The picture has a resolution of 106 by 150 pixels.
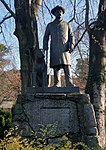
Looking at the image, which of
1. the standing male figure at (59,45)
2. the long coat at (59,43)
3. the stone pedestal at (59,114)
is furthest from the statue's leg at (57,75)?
the stone pedestal at (59,114)

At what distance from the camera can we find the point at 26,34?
12.0 meters

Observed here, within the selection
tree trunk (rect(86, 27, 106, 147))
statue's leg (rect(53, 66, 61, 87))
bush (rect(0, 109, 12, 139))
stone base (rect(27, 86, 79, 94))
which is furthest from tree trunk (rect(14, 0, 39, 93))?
stone base (rect(27, 86, 79, 94))

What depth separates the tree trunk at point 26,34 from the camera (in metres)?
11.7

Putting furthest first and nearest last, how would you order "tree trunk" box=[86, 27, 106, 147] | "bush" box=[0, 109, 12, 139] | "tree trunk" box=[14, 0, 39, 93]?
"bush" box=[0, 109, 12, 139] < "tree trunk" box=[14, 0, 39, 93] < "tree trunk" box=[86, 27, 106, 147]

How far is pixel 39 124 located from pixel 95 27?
5.40 meters

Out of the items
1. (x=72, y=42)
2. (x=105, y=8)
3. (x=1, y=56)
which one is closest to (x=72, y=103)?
(x=72, y=42)

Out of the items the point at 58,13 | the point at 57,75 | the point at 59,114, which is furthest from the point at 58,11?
the point at 59,114

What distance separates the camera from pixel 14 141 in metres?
3.76

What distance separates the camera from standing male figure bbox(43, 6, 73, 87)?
299 inches

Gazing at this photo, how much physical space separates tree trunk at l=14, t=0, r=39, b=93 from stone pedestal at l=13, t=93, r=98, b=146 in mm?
4440

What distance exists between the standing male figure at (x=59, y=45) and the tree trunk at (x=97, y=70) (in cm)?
354

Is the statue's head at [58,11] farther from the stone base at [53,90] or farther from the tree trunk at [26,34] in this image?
the tree trunk at [26,34]

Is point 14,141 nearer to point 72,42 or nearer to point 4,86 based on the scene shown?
point 72,42

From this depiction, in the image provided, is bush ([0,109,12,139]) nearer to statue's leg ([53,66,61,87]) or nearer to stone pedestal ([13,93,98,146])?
statue's leg ([53,66,61,87])
